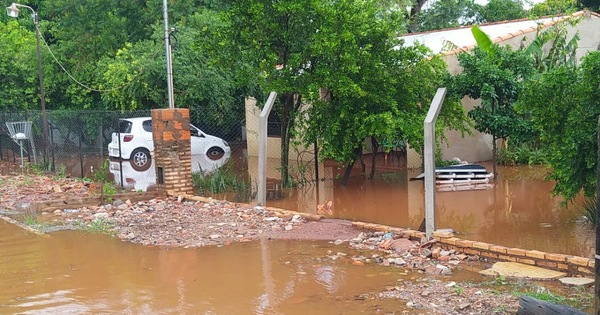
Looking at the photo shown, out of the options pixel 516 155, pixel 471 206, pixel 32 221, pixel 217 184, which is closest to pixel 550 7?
pixel 516 155

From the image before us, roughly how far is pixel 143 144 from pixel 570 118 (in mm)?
13910

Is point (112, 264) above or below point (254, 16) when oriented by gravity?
below

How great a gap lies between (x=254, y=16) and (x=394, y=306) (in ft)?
27.8

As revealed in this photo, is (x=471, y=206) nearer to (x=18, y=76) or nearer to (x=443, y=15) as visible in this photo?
(x=18, y=76)

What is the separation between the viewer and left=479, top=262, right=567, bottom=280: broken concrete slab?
306 inches

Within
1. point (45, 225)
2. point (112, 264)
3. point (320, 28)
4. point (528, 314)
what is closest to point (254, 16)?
point (320, 28)

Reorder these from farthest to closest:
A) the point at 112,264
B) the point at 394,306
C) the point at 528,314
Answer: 1. the point at 112,264
2. the point at 394,306
3. the point at 528,314

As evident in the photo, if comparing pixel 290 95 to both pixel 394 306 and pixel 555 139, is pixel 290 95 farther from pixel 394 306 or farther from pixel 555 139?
pixel 394 306

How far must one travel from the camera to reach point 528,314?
588 cm

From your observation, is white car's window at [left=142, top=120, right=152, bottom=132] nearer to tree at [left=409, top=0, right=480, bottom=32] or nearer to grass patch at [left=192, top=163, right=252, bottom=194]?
grass patch at [left=192, top=163, right=252, bottom=194]

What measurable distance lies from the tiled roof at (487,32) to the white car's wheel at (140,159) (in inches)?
341

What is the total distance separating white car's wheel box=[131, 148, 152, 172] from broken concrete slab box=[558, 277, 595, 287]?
15.3m

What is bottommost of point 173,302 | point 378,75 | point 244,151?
point 173,302

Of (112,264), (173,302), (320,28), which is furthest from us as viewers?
(320,28)
